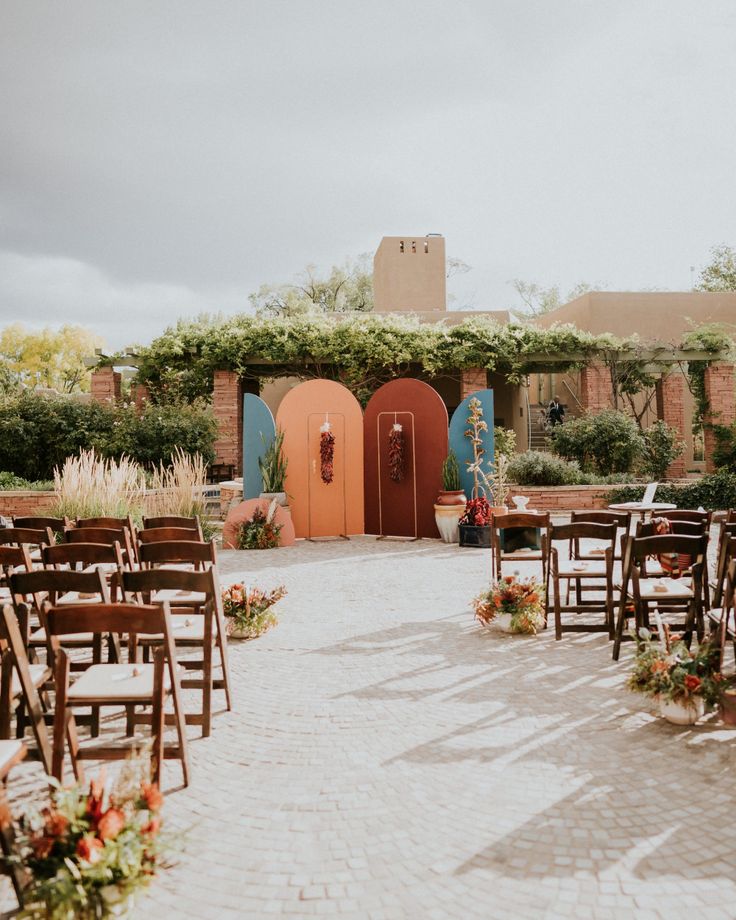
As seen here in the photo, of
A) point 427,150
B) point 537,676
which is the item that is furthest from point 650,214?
point 537,676

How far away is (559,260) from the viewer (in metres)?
34.9

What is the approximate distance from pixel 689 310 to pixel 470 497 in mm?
12719

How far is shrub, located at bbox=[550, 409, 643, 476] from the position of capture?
14062 mm

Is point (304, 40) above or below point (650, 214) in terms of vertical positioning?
below

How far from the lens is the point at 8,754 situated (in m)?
2.24

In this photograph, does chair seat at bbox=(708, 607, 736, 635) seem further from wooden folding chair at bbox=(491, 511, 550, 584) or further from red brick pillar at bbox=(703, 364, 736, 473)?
red brick pillar at bbox=(703, 364, 736, 473)

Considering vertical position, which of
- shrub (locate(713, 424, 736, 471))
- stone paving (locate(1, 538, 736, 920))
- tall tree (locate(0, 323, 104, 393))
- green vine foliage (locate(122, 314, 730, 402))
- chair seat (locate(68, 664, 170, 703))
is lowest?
stone paving (locate(1, 538, 736, 920))

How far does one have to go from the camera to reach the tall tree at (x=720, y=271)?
29.0m

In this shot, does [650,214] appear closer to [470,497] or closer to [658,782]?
[470,497]

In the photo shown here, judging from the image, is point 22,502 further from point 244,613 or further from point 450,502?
point 244,613

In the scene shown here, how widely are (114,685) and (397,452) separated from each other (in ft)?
25.9

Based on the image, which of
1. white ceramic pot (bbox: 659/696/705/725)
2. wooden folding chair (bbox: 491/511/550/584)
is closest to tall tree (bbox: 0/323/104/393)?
wooden folding chair (bbox: 491/511/550/584)

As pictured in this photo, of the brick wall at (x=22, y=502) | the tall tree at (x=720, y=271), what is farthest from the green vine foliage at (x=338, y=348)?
the tall tree at (x=720, y=271)

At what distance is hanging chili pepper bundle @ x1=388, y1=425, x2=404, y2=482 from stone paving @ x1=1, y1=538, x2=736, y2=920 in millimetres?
5778
